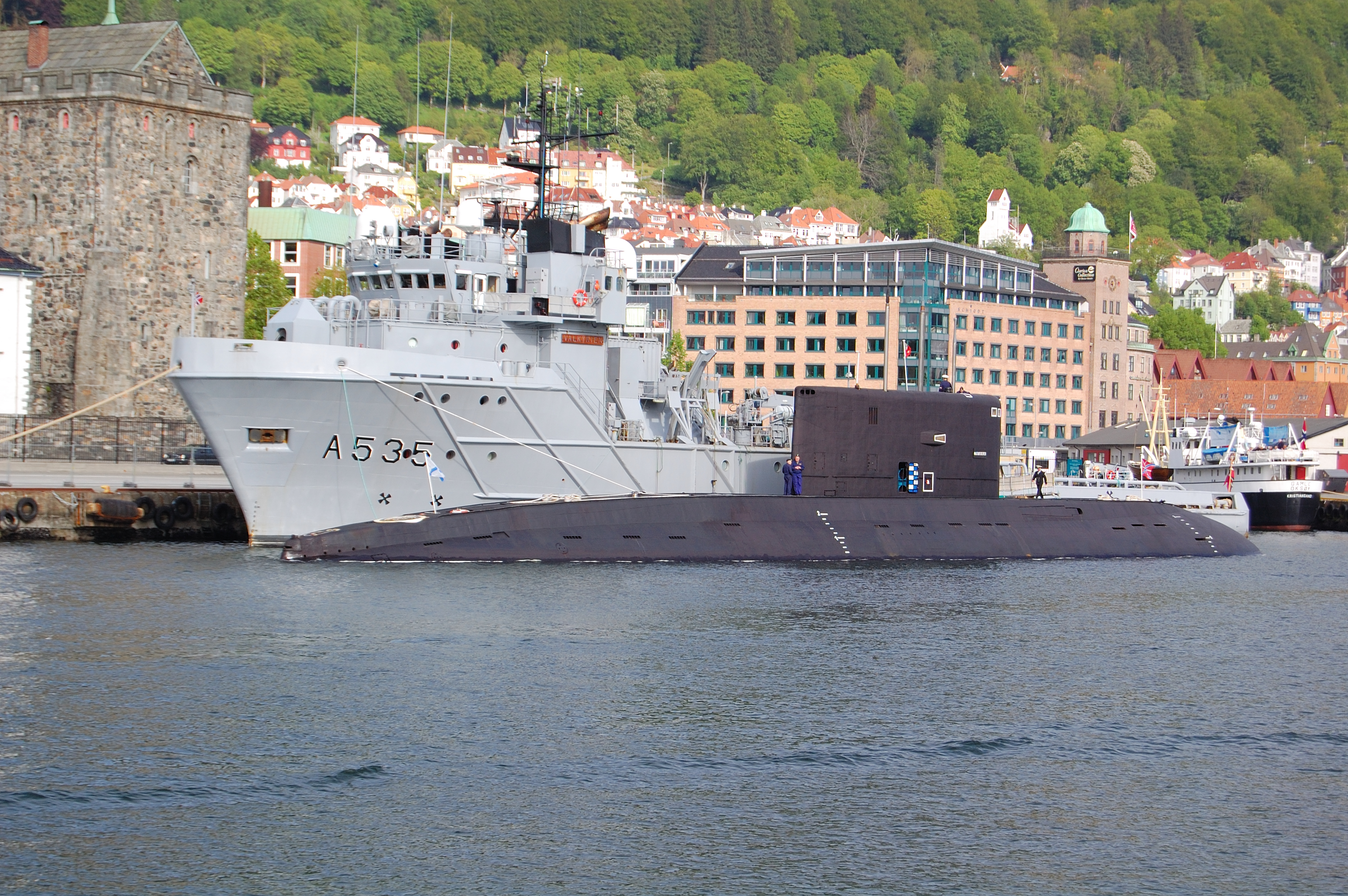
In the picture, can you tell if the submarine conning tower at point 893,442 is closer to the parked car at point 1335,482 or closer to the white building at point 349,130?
the parked car at point 1335,482

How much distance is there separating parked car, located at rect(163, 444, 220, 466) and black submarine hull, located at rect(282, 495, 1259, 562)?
765 inches

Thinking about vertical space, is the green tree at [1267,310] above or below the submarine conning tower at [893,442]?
above

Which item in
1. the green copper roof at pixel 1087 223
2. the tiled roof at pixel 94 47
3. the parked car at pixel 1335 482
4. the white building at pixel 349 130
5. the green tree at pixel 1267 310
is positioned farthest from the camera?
the white building at pixel 349 130

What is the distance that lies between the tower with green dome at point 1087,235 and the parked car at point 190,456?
67073mm

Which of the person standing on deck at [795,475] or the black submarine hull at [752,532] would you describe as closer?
the black submarine hull at [752,532]

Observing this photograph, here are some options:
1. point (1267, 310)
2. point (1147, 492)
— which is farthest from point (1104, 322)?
point (1267, 310)

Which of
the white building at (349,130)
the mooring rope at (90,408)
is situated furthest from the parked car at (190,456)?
the white building at (349,130)

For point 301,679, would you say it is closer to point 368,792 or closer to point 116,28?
point 368,792

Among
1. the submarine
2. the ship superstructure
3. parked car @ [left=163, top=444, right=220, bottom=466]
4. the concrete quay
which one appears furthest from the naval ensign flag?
the ship superstructure

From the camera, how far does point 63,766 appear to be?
16125 mm

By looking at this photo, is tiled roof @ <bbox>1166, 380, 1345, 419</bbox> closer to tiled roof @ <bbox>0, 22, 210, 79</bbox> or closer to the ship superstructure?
the ship superstructure

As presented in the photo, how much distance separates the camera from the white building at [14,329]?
170 ft

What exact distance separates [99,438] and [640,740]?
37753 millimetres

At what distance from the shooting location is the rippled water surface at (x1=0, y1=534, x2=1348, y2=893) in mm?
13969
